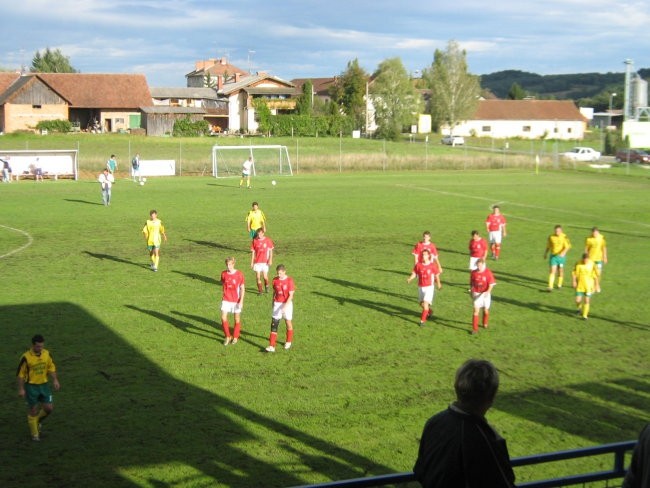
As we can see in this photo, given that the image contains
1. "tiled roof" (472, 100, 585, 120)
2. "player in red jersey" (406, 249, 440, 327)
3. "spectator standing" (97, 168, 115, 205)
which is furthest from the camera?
"tiled roof" (472, 100, 585, 120)

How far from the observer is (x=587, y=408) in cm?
1173

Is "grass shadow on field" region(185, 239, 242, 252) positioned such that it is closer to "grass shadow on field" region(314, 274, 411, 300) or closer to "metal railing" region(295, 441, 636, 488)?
"grass shadow on field" region(314, 274, 411, 300)

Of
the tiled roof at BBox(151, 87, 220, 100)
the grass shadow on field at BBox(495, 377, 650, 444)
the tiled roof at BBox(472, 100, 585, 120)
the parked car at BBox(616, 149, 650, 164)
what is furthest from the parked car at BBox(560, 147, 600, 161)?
the grass shadow on field at BBox(495, 377, 650, 444)

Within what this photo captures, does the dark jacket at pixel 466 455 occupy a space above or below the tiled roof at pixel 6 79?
below

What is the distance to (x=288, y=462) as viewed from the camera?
9695mm

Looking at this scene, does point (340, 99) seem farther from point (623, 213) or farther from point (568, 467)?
point (568, 467)

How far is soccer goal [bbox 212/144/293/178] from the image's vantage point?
60.8 meters

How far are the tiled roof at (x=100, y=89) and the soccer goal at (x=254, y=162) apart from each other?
2343 cm

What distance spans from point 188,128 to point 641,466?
8324cm

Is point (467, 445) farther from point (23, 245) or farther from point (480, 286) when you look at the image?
point (23, 245)

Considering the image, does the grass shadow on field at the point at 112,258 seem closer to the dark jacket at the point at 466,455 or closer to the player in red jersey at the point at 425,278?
the player in red jersey at the point at 425,278

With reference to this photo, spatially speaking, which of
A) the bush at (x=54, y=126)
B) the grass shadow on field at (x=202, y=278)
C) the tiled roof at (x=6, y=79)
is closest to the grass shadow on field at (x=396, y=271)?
the grass shadow on field at (x=202, y=278)

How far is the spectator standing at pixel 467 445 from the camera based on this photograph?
3953mm

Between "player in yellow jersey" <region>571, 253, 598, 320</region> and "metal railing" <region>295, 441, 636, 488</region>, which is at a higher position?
"metal railing" <region>295, 441, 636, 488</region>
